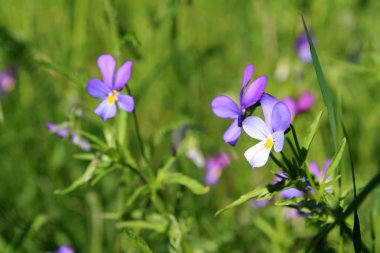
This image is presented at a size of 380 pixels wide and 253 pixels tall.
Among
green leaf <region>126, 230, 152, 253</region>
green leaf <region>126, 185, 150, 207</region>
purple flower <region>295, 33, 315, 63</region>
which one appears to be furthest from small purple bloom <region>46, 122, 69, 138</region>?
purple flower <region>295, 33, 315, 63</region>

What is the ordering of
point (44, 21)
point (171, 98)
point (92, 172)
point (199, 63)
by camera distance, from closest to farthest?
1. point (92, 172)
2. point (199, 63)
3. point (171, 98)
4. point (44, 21)

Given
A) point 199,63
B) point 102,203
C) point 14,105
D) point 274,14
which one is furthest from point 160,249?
point 274,14

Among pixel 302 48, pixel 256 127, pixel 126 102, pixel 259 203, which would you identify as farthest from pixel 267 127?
pixel 302 48

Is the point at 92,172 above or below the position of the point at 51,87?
above

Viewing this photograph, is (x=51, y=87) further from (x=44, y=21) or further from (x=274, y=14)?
(x=274, y=14)

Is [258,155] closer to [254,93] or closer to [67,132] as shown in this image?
[254,93]

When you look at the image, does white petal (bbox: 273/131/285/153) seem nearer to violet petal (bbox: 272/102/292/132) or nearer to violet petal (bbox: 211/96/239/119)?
violet petal (bbox: 272/102/292/132)
